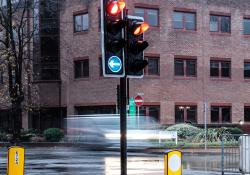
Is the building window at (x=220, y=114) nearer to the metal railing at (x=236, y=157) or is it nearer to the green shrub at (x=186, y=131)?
the green shrub at (x=186, y=131)

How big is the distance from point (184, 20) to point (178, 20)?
18.6 inches

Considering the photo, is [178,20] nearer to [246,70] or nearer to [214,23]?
[214,23]

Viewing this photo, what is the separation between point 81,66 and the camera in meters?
37.6

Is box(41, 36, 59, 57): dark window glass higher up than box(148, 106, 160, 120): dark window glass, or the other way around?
box(41, 36, 59, 57): dark window glass

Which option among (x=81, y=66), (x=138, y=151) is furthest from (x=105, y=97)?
(x=138, y=151)

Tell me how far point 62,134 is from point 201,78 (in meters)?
10.8

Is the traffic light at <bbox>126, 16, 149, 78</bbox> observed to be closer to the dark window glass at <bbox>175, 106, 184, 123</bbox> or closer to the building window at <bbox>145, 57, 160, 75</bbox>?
the building window at <bbox>145, 57, 160, 75</bbox>

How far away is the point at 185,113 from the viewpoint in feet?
123

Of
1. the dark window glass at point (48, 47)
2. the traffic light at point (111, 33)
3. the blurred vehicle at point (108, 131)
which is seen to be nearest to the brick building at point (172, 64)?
the dark window glass at point (48, 47)

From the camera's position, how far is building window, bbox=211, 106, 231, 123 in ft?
127

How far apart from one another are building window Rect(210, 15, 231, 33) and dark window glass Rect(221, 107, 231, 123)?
5.80 m

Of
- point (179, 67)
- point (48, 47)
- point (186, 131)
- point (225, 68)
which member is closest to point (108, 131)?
point (186, 131)

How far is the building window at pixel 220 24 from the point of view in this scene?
39.2m

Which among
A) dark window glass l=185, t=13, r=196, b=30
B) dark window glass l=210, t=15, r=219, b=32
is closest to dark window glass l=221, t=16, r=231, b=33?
dark window glass l=210, t=15, r=219, b=32
